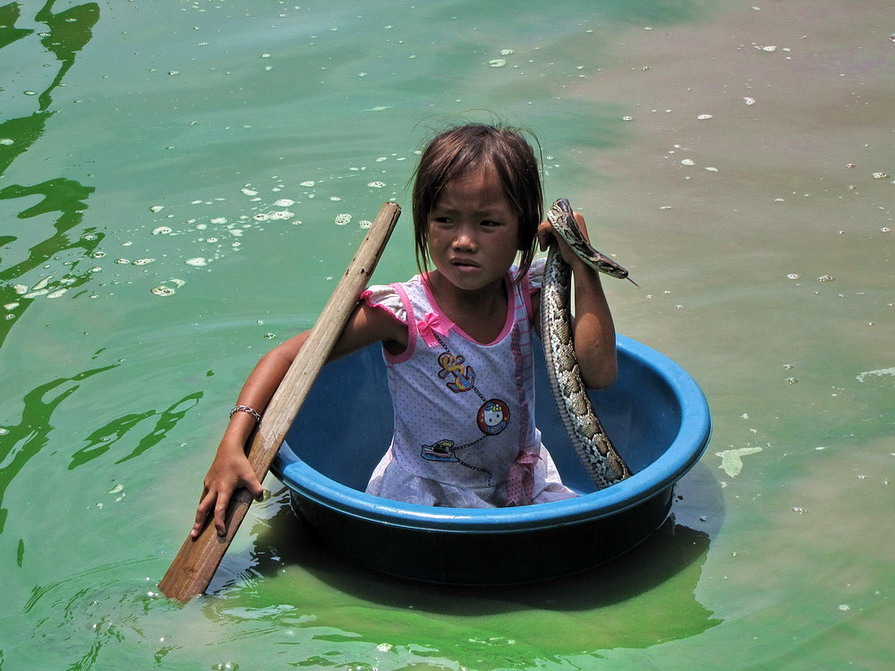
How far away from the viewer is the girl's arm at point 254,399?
8.32 ft

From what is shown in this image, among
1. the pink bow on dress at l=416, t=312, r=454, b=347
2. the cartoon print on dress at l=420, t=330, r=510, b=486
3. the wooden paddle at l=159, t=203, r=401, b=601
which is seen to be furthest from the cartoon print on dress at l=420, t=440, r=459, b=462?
the wooden paddle at l=159, t=203, r=401, b=601

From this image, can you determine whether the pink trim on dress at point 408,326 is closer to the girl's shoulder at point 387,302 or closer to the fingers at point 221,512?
the girl's shoulder at point 387,302

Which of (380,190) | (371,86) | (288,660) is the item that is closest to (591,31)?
(371,86)

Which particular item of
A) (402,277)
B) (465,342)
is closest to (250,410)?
(465,342)

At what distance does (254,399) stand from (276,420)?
0.09 meters

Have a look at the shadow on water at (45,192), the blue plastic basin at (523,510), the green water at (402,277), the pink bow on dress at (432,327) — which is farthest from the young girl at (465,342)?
the shadow on water at (45,192)

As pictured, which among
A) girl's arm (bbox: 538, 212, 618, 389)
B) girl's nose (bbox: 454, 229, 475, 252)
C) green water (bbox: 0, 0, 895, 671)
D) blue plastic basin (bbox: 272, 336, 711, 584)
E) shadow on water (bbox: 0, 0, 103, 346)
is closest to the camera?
blue plastic basin (bbox: 272, 336, 711, 584)

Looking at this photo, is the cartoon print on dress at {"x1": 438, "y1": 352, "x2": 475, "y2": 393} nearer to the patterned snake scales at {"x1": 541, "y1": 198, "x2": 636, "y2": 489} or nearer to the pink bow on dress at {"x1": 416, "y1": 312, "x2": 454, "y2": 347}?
the pink bow on dress at {"x1": 416, "y1": 312, "x2": 454, "y2": 347}

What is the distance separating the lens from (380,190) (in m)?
4.74

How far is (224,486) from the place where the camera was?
2.54 m

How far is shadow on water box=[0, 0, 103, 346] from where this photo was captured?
405 centimetres

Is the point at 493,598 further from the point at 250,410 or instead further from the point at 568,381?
the point at 250,410

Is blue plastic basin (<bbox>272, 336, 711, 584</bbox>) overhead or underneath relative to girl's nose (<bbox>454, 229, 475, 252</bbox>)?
underneath

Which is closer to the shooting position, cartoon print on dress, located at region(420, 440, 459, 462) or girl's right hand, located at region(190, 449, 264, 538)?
girl's right hand, located at region(190, 449, 264, 538)
